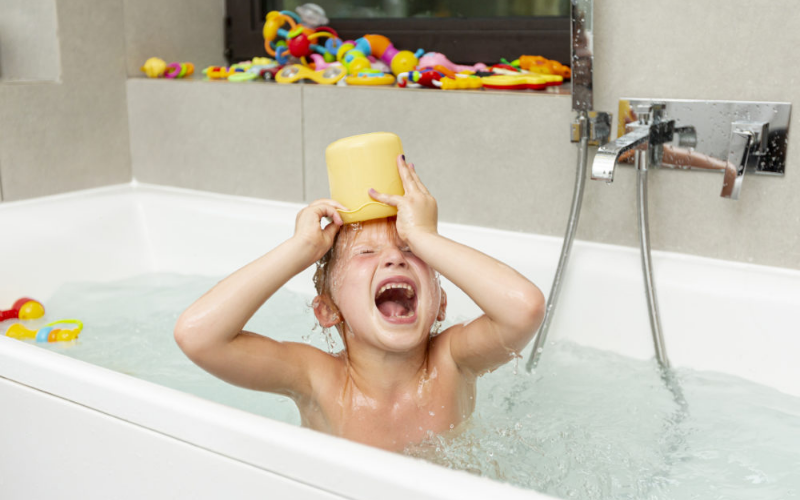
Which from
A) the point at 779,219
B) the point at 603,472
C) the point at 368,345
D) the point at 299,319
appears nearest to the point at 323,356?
the point at 368,345

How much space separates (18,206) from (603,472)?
155 cm

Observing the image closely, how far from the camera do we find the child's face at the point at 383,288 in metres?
1.02

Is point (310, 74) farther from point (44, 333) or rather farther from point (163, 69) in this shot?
point (44, 333)

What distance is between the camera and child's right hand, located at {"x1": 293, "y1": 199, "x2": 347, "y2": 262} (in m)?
1.04

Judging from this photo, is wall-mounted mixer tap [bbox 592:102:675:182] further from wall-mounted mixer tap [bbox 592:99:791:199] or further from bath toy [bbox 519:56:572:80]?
bath toy [bbox 519:56:572:80]

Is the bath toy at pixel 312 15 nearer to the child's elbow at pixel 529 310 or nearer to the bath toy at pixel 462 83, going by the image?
the bath toy at pixel 462 83

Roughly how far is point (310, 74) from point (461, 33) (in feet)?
1.50

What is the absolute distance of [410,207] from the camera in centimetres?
104

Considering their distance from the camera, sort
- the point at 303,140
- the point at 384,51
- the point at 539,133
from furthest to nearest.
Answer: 1. the point at 384,51
2. the point at 303,140
3. the point at 539,133

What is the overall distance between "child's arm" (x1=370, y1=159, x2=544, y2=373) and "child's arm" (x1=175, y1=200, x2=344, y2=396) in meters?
0.10

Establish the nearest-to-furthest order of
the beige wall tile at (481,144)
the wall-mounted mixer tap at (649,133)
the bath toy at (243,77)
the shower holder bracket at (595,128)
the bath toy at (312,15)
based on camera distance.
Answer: the wall-mounted mixer tap at (649,133)
the shower holder bracket at (595,128)
the beige wall tile at (481,144)
the bath toy at (243,77)
the bath toy at (312,15)

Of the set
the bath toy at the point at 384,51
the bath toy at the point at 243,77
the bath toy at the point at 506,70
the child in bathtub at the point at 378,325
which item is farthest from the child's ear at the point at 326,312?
the bath toy at the point at 243,77

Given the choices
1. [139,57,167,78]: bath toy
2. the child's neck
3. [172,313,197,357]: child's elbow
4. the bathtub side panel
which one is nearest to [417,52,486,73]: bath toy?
[139,57,167,78]: bath toy

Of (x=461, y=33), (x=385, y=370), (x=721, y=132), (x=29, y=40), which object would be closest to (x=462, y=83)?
(x=461, y=33)
